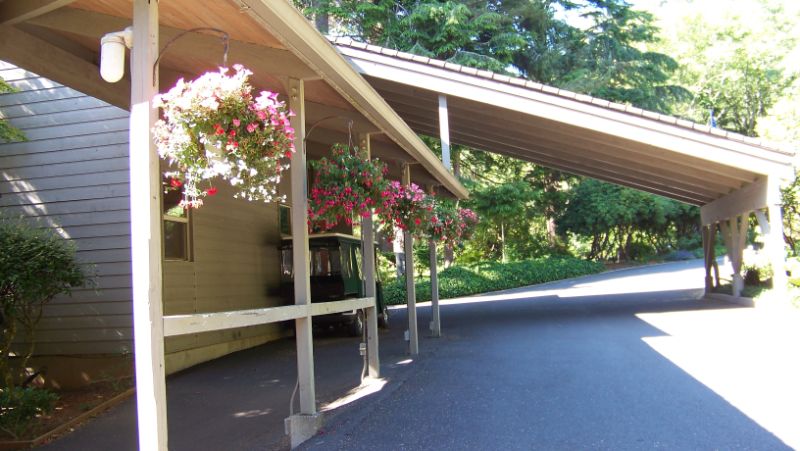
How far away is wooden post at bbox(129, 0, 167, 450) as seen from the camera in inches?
135

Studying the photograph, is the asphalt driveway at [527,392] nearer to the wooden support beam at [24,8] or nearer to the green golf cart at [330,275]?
the green golf cart at [330,275]

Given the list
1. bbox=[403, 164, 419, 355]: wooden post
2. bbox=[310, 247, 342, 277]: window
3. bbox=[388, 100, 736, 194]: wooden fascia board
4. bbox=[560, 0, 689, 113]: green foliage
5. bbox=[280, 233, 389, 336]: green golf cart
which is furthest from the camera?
bbox=[560, 0, 689, 113]: green foliage

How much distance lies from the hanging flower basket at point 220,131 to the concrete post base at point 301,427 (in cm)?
229

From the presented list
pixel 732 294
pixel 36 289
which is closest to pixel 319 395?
pixel 36 289

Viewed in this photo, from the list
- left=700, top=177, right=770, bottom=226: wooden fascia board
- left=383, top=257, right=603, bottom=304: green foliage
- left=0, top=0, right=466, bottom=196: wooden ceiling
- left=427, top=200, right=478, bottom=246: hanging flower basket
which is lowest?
left=383, top=257, right=603, bottom=304: green foliage

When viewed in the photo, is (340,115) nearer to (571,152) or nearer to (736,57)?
(571,152)

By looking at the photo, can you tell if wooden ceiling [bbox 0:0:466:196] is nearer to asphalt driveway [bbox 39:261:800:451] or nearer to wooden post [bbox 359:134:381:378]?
wooden post [bbox 359:134:381:378]

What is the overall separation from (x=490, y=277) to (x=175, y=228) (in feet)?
56.1

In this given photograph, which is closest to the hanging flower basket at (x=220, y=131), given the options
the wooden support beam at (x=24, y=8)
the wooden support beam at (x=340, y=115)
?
the wooden support beam at (x=24, y=8)

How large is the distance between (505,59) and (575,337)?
16.1 m

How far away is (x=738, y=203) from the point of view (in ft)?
47.1

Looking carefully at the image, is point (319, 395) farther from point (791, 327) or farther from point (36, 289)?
point (791, 327)

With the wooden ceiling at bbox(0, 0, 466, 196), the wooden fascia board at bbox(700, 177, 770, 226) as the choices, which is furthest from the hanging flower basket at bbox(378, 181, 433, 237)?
the wooden fascia board at bbox(700, 177, 770, 226)

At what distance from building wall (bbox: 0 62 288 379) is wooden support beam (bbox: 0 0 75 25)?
4.95 meters
